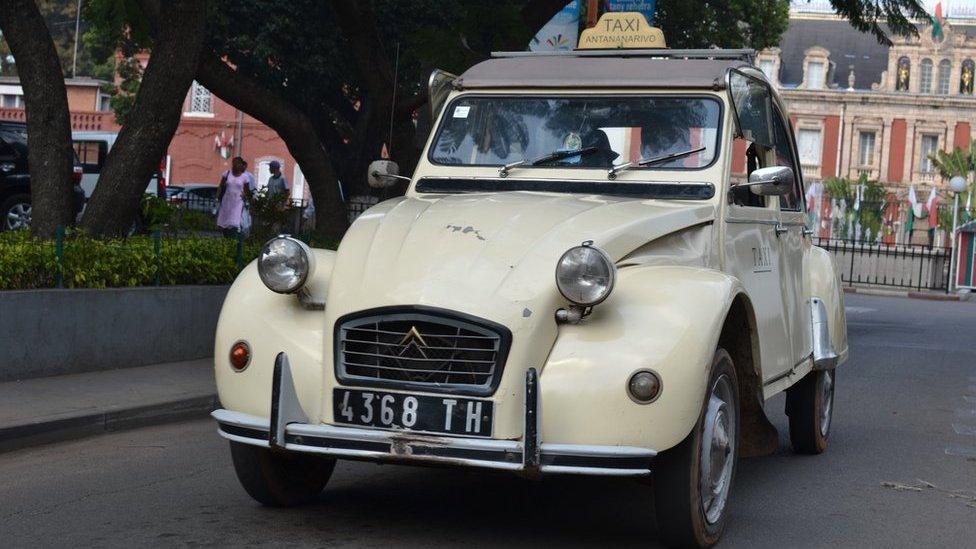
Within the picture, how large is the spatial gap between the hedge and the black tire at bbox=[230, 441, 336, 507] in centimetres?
484

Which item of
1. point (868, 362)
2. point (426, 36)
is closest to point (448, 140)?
point (426, 36)

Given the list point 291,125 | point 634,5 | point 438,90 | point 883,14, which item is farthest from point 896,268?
point 438,90

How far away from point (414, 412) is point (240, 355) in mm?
876

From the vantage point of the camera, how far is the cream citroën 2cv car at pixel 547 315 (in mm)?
5707

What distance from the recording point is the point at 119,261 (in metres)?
12.0

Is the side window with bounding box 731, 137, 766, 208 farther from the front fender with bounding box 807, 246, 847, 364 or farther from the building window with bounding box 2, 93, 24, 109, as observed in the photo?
the building window with bounding box 2, 93, 24, 109

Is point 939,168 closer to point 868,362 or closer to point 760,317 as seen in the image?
point 868,362

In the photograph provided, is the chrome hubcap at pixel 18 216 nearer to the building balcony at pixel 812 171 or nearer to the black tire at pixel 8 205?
the black tire at pixel 8 205

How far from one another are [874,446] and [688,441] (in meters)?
4.40

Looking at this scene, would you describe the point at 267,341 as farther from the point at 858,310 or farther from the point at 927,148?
the point at 927,148

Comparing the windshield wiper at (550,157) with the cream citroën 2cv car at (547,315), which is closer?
the cream citroën 2cv car at (547,315)

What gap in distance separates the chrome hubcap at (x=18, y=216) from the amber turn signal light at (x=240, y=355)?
15.9 metres

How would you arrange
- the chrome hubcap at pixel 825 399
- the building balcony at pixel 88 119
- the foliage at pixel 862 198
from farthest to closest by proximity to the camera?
the foliage at pixel 862 198, the building balcony at pixel 88 119, the chrome hubcap at pixel 825 399

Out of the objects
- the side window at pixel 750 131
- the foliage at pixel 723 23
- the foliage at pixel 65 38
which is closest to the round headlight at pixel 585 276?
Result: the side window at pixel 750 131
